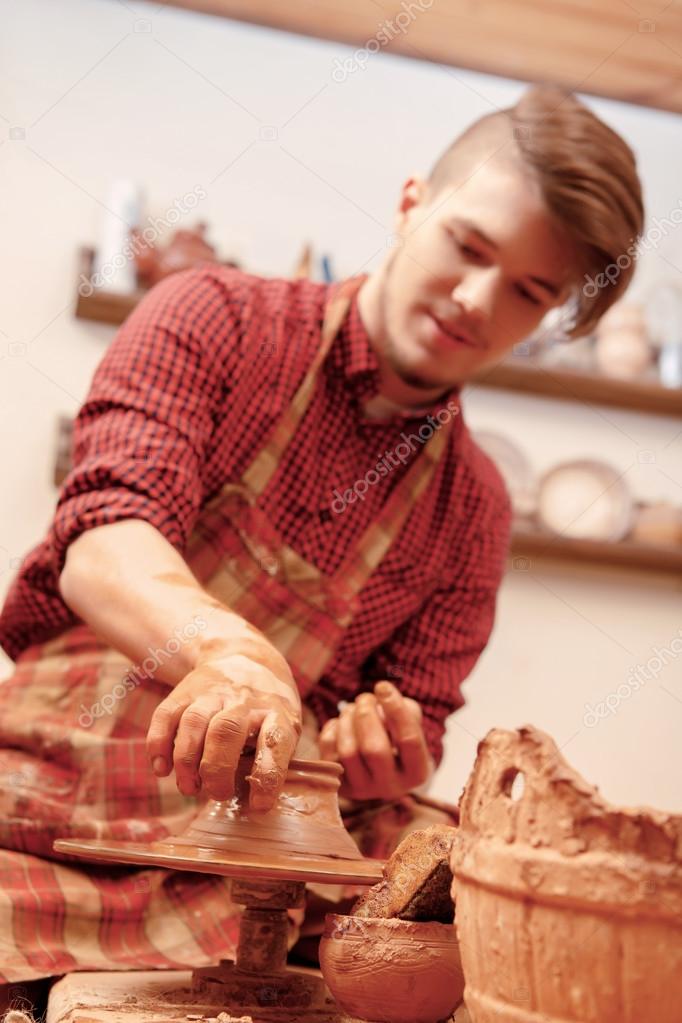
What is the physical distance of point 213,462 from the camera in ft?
A: 5.71

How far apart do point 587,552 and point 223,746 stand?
2474 mm

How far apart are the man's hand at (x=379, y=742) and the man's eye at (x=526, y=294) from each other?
0.70 meters

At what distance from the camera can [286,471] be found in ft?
5.94

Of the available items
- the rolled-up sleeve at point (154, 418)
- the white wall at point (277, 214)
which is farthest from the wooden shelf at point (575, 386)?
the rolled-up sleeve at point (154, 418)

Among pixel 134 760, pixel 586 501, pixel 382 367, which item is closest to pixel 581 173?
pixel 382 367

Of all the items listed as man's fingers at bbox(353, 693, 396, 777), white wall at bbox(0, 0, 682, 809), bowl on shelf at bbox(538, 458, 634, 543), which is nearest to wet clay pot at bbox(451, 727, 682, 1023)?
man's fingers at bbox(353, 693, 396, 777)

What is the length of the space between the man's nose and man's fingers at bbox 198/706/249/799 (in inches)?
37.5

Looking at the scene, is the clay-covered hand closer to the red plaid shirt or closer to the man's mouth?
the red plaid shirt

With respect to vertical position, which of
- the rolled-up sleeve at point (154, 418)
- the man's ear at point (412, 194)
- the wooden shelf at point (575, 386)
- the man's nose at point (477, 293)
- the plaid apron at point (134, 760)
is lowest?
the plaid apron at point (134, 760)

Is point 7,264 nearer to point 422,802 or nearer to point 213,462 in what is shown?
point 213,462

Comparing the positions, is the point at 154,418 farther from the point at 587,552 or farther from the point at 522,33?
the point at 522,33

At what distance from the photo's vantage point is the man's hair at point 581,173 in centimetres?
Result: 173

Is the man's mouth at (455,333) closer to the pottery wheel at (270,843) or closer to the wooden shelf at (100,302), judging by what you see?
the pottery wheel at (270,843)

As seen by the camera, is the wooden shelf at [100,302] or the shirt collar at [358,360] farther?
the wooden shelf at [100,302]
